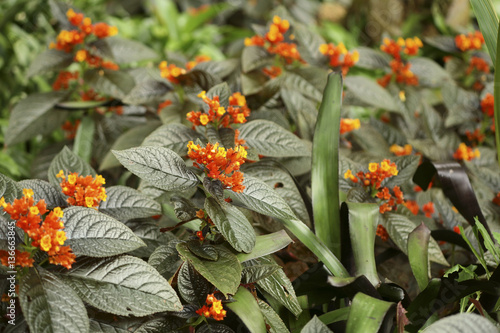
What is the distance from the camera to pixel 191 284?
36.0 inches

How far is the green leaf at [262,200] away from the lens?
37.0 inches

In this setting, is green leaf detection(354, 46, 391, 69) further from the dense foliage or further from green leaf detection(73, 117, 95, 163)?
green leaf detection(73, 117, 95, 163)

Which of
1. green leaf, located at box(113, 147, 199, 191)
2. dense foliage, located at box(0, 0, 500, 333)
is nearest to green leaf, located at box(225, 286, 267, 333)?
dense foliage, located at box(0, 0, 500, 333)

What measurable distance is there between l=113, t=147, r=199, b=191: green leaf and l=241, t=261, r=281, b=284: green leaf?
202mm

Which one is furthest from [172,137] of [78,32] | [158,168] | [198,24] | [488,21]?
[198,24]

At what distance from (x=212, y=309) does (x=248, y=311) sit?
8 cm

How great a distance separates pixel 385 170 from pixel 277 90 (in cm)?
44

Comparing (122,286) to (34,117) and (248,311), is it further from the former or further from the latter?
(34,117)

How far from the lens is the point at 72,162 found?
3.74 feet

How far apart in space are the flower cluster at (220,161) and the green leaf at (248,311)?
0.21 m

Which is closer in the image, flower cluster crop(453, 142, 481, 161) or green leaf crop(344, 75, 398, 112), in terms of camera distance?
flower cluster crop(453, 142, 481, 161)

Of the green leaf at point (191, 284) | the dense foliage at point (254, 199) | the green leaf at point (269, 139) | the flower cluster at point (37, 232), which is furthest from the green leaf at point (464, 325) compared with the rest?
the flower cluster at point (37, 232)

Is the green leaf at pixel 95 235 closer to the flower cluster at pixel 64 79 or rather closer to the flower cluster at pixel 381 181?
the flower cluster at pixel 381 181

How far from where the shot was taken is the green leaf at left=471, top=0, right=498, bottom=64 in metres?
1.11
